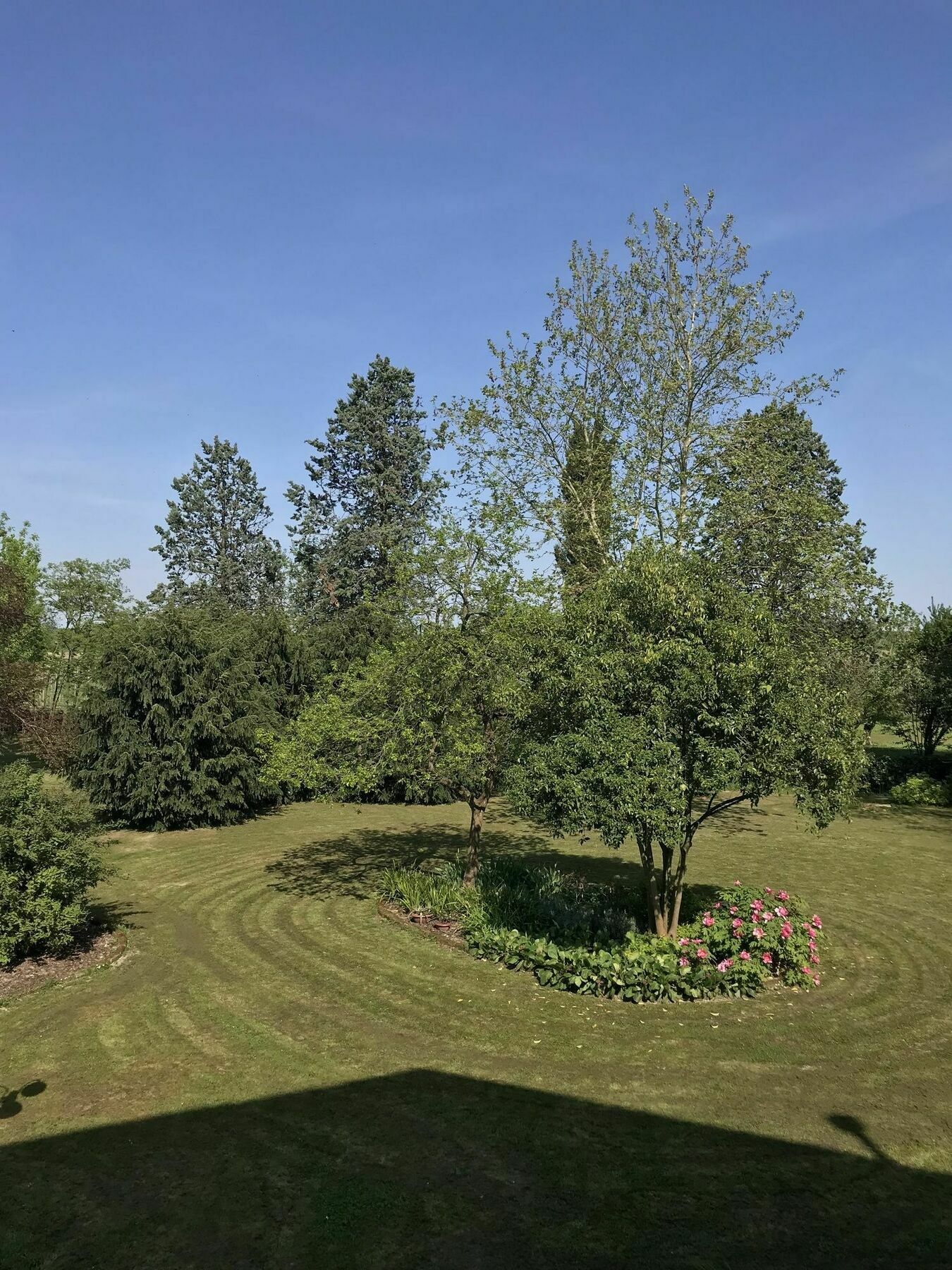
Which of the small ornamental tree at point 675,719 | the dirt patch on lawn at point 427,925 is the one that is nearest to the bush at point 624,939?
the dirt patch on lawn at point 427,925

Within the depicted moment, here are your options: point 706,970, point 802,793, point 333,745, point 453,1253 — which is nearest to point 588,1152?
point 453,1253

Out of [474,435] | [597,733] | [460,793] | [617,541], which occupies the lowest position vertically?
[460,793]

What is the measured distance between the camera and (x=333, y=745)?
49.2 feet

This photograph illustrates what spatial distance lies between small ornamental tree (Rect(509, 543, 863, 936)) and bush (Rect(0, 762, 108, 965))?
7012mm

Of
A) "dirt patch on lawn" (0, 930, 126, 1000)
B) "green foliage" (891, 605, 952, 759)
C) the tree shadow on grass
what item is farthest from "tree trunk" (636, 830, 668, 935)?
"green foliage" (891, 605, 952, 759)

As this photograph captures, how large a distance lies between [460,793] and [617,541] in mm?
11842

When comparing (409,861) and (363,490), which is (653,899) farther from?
(363,490)

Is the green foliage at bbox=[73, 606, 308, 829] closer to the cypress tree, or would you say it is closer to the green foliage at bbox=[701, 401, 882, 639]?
the cypress tree

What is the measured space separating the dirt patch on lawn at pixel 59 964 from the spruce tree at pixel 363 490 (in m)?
36.5

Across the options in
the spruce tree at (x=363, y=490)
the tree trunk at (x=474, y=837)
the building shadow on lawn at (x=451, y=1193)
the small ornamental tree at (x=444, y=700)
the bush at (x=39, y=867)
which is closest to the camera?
the building shadow on lawn at (x=451, y=1193)

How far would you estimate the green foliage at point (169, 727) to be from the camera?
75.9ft

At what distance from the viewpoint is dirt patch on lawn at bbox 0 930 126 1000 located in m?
11.1

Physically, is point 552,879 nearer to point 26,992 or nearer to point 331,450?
point 26,992

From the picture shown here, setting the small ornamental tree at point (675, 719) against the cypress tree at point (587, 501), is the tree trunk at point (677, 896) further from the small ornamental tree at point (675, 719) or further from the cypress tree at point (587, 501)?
the cypress tree at point (587, 501)
